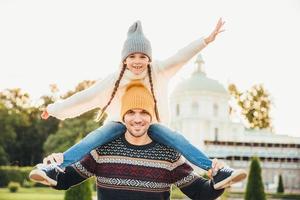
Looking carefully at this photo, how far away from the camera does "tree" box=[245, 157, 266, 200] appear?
16656 millimetres

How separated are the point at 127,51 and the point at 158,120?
53 cm

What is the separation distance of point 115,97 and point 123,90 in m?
0.08

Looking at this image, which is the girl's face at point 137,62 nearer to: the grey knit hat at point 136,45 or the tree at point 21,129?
the grey knit hat at point 136,45

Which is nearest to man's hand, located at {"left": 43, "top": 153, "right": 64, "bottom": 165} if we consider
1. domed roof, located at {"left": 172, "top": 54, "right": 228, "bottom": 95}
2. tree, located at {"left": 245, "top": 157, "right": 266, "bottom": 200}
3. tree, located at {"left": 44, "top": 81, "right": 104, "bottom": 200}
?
tree, located at {"left": 245, "top": 157, "right": 266, "bottom": 200}

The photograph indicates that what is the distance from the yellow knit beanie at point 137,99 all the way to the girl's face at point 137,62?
0.16 meters

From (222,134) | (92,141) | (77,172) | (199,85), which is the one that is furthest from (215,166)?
(222,134)

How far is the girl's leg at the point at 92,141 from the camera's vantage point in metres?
3.08

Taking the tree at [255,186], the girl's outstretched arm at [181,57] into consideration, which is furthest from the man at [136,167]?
the tree at [255,186]

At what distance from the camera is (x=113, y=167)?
10.4 ft

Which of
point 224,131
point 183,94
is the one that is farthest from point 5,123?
point 224,131

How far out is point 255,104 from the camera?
165 ft

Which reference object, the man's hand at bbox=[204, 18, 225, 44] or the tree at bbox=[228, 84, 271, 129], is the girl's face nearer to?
the man's hand at bbox=[204, 18, 225, 44]

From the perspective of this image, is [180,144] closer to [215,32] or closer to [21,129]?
[215,32]

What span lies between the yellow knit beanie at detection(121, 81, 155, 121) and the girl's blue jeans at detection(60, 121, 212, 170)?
11cm
